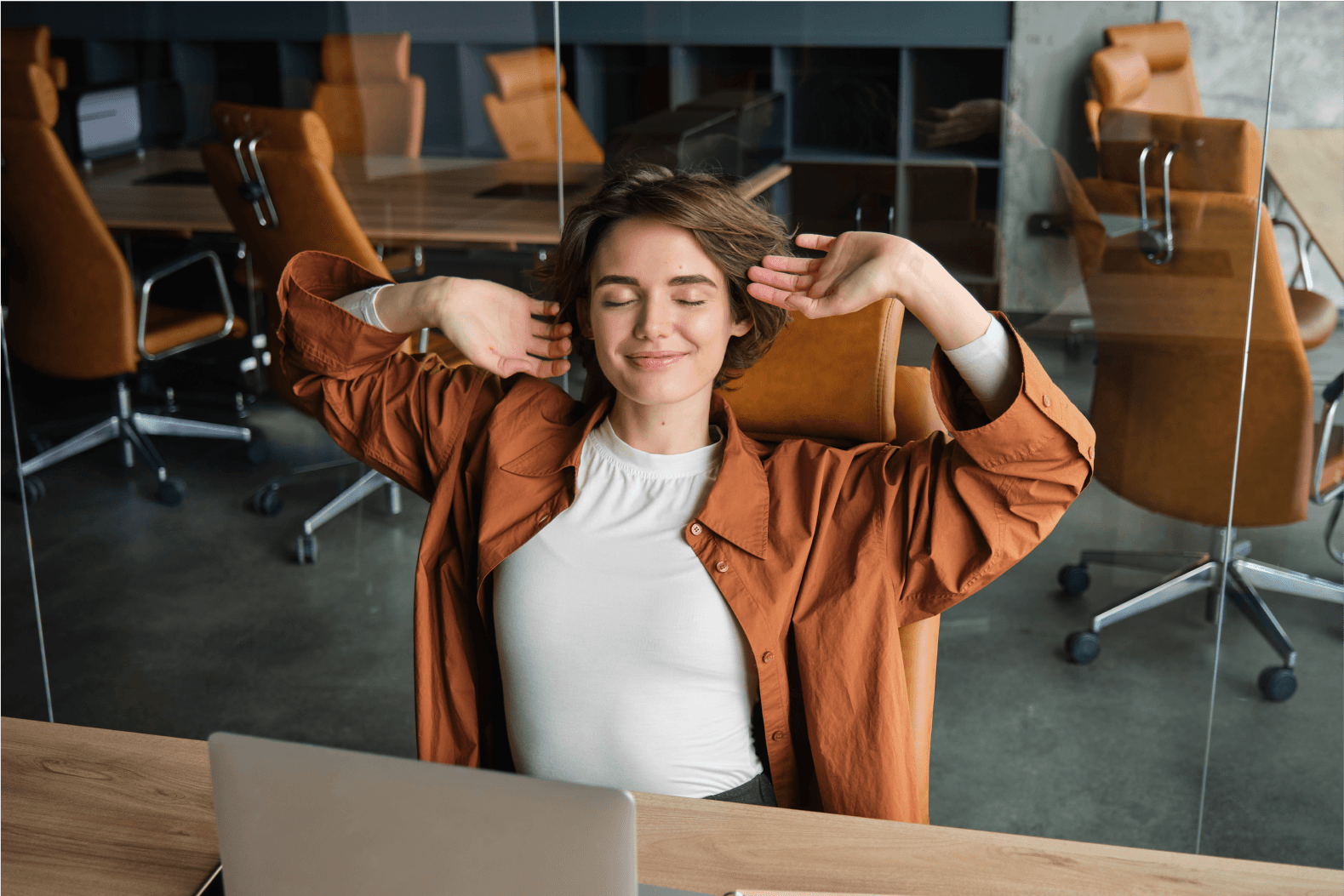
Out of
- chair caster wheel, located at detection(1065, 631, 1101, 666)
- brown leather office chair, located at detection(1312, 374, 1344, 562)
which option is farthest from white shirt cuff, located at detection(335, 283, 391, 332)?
brown leather office chair, located at detection(1312, 374, 1344, 562)

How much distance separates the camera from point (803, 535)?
1430mm

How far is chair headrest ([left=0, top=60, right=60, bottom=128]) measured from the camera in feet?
7.98

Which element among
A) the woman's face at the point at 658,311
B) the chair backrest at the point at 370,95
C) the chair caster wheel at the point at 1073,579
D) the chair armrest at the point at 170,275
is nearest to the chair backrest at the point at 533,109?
the chair backrest at the point at 370,95

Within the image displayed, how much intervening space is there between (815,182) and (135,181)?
1.48 m

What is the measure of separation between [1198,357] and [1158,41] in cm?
54

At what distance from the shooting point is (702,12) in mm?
2107

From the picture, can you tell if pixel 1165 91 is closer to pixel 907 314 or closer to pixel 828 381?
pixel 907 314

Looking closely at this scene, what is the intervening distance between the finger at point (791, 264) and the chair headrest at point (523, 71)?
98cm

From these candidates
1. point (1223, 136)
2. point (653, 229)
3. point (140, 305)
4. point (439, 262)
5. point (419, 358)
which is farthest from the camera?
point (140, 305)

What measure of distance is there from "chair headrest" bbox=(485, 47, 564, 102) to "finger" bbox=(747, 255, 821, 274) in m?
0.98

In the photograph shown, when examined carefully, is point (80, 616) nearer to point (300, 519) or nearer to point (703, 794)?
point (300, 519)

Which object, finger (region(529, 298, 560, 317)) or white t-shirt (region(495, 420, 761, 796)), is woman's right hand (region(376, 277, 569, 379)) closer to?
finger (region(529, 298, 560, 317))

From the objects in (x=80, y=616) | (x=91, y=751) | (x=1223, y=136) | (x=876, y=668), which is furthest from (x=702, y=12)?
(x=80, y=616)

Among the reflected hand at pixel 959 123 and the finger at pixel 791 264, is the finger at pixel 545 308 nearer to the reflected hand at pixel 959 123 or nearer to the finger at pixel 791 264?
the finger at pixel 791 264
